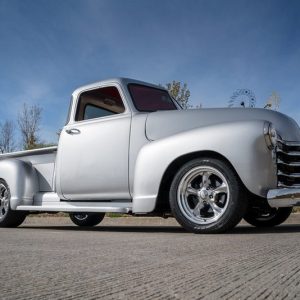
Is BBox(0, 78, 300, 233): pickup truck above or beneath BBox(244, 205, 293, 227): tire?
above

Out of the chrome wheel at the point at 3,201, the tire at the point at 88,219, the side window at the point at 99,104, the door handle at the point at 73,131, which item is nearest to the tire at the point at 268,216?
the side window at the point at 99,104

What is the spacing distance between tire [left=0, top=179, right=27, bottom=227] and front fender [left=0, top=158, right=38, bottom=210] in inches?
6.4

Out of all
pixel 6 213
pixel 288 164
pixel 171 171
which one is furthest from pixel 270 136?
pixel 6 213

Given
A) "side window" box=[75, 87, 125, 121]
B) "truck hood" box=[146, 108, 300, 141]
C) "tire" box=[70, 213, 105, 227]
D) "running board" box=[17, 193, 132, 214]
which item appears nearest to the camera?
"truck hood" box=[146, 108, 300, 141]

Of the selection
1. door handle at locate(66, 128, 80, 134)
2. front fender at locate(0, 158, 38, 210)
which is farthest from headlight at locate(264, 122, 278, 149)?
front fender at locate(0, 158, 38, 210)

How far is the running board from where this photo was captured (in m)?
4.54

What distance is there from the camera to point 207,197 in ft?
12.8

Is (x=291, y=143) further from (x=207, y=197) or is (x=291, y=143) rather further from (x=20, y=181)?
(x=20, y=181)

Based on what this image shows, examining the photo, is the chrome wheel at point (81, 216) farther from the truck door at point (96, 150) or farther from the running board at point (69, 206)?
the truck door at point (96, 150)

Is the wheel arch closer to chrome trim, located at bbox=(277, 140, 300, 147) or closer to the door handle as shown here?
chrome trim, located at bbox=(277, 140, 300, 147)

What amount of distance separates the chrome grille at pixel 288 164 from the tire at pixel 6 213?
3.85m

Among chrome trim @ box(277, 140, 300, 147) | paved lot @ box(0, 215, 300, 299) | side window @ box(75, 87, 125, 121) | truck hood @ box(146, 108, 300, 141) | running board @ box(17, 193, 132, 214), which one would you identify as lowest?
paved lot @ box(0, 215, 300, 299)

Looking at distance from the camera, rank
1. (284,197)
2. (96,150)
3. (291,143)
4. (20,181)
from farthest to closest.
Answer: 1. (20,181)
2. (96,150)
3. (291,143)
4. (284,197)

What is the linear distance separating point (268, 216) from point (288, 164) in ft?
5.15
